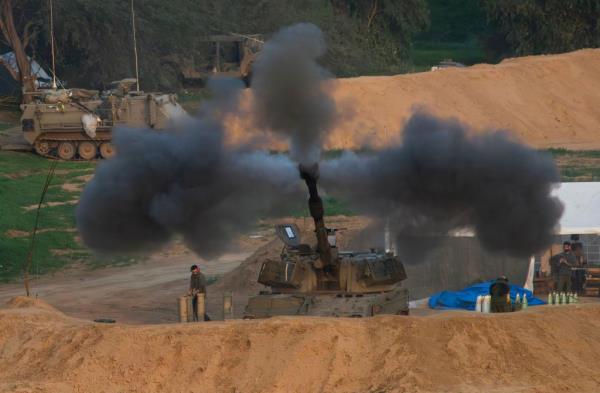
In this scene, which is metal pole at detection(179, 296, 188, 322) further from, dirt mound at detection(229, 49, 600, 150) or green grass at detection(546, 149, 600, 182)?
dirt mound at detection(229, 49, 600, 150)

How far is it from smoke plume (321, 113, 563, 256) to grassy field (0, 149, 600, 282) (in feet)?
25.5

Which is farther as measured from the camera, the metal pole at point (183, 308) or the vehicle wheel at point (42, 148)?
the vehicle wheel at point (42, 148)

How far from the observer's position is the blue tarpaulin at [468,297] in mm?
23469

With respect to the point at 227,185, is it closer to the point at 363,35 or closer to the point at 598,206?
the point at 598,206

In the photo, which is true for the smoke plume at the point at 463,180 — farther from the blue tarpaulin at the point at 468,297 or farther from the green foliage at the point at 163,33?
the green foliage at the point at 163,33

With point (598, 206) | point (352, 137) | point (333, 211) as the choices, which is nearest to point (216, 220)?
point (598, 206)

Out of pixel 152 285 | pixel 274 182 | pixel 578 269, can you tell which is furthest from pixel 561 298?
pixel 152 285

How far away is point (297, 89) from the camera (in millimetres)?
19047

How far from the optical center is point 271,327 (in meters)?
17.9

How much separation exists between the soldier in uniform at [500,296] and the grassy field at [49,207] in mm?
9057

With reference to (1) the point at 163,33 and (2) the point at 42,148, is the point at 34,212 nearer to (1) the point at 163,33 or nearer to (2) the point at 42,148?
→ (2) the point at 42,148

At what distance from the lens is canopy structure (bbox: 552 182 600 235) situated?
24.2m

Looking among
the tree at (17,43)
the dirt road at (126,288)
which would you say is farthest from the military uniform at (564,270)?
the tree at (17,43)

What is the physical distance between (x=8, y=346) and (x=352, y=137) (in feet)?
70.5
